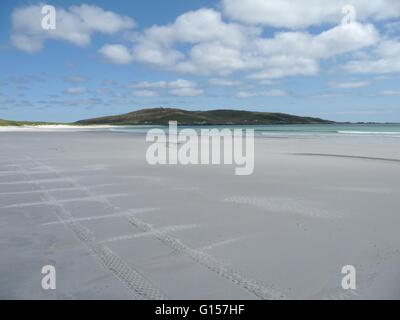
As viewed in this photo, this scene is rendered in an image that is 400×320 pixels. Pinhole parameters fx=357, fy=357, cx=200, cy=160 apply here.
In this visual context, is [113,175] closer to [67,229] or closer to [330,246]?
[67,229]

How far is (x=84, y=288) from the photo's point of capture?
3.59 metres

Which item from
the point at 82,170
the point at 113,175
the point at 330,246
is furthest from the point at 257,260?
the point at 82,170

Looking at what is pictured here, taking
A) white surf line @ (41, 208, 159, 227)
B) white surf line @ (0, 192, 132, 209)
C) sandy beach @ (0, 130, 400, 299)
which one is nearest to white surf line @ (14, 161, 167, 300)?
sandy beach @ (0, 130, 400, 299)

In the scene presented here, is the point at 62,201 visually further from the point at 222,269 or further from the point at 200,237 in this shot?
the point at 222,269

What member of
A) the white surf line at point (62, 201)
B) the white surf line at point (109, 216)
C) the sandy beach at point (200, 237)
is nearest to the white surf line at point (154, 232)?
the sandy beach at point (200, 237)

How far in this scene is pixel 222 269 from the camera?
4000mm

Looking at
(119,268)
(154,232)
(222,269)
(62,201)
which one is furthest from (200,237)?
(62,201)

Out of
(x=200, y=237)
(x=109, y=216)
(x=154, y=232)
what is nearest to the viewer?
(x=200, y=237)

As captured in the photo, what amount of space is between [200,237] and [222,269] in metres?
1.08

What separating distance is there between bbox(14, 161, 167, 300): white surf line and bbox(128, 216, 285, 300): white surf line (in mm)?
726

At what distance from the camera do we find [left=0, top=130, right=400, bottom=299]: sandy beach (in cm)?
364

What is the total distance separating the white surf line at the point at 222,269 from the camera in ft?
11.5

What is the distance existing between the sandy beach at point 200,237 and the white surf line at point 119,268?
0.04 feet
